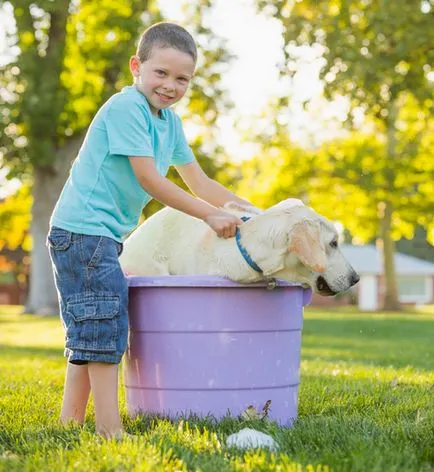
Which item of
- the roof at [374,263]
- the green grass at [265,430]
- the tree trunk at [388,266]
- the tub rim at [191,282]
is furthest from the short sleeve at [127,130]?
the roof at [374,263]

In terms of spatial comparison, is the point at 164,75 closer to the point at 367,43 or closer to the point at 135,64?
the point at 135,64

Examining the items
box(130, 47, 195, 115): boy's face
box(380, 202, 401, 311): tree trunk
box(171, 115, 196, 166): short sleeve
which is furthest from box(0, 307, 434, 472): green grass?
box(380, 202, 401, 311): tree trunk

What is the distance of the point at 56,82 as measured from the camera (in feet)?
70.9

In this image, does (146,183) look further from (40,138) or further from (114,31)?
(114,31)

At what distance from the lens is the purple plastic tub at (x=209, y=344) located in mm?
3764

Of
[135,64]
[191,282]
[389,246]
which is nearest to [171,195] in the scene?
[191,282]

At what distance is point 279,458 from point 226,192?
1.72 metres

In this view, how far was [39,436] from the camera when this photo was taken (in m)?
3.50

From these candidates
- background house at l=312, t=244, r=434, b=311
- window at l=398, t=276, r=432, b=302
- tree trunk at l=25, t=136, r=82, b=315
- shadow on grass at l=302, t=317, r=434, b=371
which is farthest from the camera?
window at l=398, t=276, r=432, b=302

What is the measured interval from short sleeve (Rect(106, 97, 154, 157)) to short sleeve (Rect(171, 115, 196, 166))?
43cm

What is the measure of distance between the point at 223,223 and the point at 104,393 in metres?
0.82

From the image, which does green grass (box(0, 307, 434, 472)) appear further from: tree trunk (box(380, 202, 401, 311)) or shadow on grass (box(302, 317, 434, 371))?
tree trunk (box(380, 202, 401, 311))

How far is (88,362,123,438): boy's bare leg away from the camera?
145 inches

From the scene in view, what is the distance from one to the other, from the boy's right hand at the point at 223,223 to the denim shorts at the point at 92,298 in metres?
0.41
